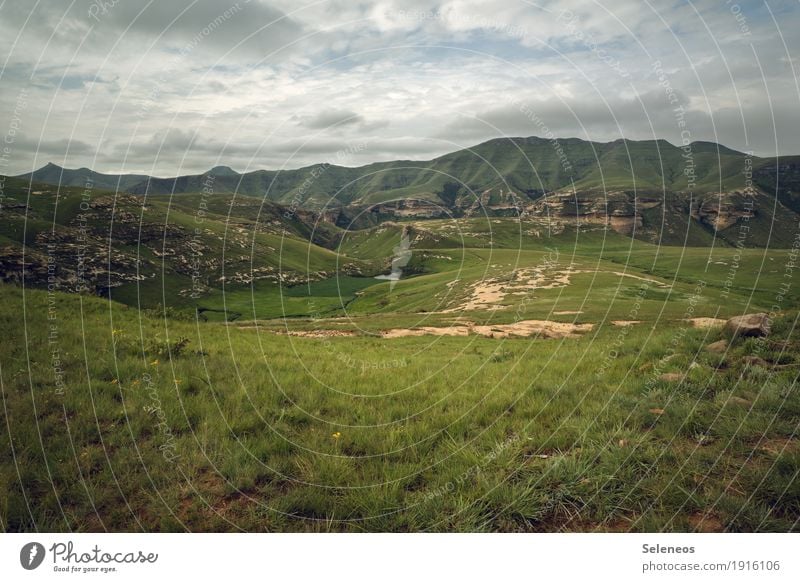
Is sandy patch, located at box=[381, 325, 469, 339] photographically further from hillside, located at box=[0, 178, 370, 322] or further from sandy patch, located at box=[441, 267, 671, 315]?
hillside, located at box=[0, 178, 370, 322]

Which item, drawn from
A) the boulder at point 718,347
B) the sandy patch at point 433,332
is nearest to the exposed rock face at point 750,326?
the boulder at point 718,347

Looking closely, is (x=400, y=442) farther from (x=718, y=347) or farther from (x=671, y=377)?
(x=718, y=347)

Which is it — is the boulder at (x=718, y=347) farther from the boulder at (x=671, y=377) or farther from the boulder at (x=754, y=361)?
the boulder at (x=671, y=377)

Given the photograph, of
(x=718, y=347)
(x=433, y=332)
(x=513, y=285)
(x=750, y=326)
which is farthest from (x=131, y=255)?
(x=750, y=326)

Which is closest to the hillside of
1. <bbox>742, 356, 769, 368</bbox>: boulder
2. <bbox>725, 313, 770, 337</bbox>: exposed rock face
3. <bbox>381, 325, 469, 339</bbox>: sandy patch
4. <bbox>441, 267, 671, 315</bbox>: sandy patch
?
<bbox>441, 267, 671, 315</bbox>: sandy patch

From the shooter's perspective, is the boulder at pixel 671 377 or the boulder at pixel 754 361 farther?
the boulder at pixel 754 361

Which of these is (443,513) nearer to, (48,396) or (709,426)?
(709,426)
